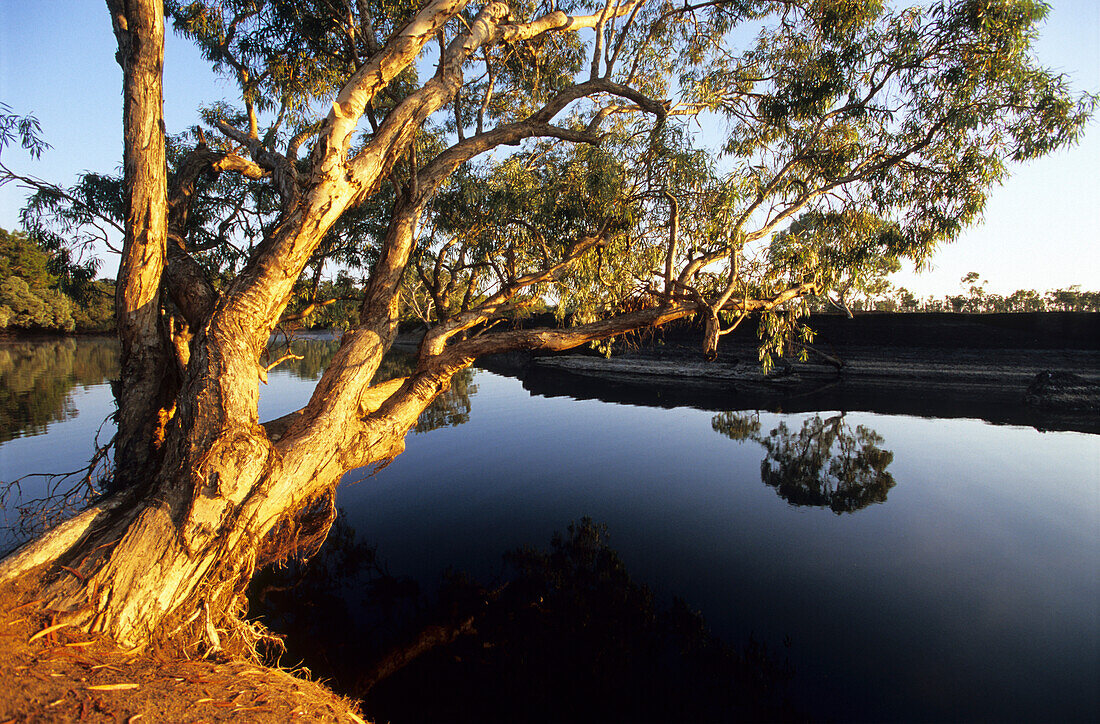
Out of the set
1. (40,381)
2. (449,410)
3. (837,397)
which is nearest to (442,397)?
(449,410)

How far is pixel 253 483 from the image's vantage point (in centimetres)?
249

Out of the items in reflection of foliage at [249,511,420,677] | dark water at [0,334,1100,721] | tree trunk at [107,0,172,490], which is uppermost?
tree trunk at [107,0,172,490]

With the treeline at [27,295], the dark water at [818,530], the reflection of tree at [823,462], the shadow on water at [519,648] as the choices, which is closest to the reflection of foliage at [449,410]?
the dark water at [818,530]

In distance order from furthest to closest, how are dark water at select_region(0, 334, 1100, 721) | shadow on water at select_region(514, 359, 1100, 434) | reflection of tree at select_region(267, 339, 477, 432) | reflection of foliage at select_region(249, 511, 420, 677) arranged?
shadow on water at select_region(514, 359, 1100, 434) < reflection of tree at select_region(267, 339, 477, 432) < reflection of foliage at select_region(249, 511, 420, 677) < dark water at select_region(0, 334, 1100, 721)

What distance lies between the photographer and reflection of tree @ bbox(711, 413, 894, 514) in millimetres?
6473

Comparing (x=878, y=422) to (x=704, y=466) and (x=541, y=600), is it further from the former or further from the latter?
(x=541, y=600)

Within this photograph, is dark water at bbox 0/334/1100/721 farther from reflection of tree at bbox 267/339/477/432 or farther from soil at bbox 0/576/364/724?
soil at bbox 0/576/364/724

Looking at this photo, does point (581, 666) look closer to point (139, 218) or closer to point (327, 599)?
point (327, 599)

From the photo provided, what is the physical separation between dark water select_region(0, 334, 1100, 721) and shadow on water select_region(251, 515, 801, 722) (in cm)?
9

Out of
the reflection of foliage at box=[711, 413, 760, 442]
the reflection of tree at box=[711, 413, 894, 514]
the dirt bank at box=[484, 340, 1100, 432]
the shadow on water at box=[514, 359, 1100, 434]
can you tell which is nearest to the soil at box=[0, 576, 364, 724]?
the reflection of tree at box=[711, 413, 894, 514]

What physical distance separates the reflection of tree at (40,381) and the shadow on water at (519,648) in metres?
8.87

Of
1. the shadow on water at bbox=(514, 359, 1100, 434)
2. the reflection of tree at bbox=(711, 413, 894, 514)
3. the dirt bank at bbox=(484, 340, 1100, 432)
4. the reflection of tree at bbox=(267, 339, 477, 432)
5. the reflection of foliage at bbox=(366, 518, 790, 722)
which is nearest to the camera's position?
the reflection of foliage at bbox=(366, 518, 790, 722)

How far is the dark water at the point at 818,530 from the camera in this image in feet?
10.6

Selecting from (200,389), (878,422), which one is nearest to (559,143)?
(200,389)
